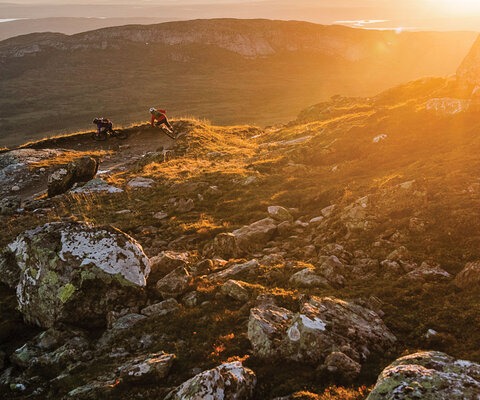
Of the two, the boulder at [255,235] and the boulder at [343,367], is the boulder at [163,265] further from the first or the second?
the boulder at [343,367]

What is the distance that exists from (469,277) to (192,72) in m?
164

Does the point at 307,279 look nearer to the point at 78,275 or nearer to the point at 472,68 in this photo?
the point at 78,275

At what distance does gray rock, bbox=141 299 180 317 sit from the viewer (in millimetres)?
9578

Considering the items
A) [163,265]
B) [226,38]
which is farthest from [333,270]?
[226,38]

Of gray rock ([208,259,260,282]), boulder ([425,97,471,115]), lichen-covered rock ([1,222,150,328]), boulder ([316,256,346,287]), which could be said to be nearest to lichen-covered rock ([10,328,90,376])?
lichen-covered rock ([1,222,150,328])

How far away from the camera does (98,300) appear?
32.6 feet

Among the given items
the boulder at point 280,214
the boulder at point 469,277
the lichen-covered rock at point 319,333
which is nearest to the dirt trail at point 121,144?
the boulder at point 280,214

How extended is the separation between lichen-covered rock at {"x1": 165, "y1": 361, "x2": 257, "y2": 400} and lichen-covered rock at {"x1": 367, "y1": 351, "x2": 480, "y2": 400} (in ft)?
6.73

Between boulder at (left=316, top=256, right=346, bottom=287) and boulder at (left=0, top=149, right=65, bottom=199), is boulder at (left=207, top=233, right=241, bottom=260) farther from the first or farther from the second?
boulder at (left=0, top=149, right=65, bottom=199)

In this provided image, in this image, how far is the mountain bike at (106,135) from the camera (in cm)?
3564

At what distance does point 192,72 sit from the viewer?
162m

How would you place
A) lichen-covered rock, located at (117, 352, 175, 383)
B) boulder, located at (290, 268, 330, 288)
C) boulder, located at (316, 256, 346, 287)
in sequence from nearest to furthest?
1. lichen-covered rock, located at (117, 352, 175, 383)
2. boulder, located at (290, 268, 330, 288)
3. boulder, located at (316, 256, 346, 287)

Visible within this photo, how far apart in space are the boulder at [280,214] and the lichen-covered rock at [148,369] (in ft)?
28.3

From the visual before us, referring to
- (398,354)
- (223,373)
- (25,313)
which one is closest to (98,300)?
(25,313)
